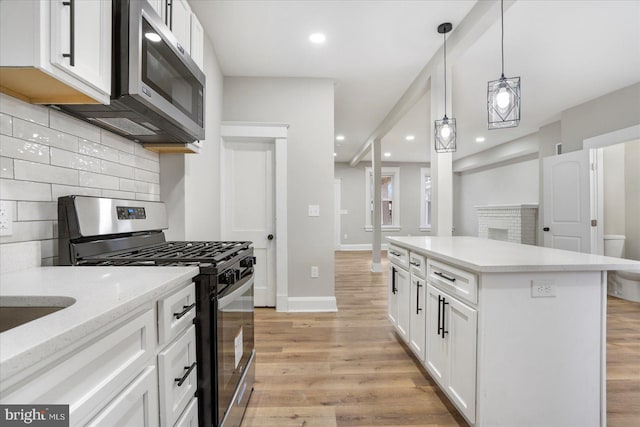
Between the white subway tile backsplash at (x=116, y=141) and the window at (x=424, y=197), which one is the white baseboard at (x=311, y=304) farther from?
the window at (x=424, y=197)

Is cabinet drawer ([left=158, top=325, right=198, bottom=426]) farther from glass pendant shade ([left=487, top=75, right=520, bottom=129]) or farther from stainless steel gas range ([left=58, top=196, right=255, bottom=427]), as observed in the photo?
glass pendant shade ([left=487, top=75, right=520, bottom=129])

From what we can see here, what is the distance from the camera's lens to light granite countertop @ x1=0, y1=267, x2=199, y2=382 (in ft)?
1.61

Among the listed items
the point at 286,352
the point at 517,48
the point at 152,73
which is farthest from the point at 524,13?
the point at 286,352

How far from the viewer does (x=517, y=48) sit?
9.19ft

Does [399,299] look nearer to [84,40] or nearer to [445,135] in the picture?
[445,135]

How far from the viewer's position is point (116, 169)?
1.62 meters

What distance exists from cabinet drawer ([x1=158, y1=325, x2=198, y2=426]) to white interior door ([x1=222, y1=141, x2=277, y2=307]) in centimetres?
223

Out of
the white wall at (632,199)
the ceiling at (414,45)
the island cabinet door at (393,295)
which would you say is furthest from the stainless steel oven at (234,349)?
the white wall at (632,199)

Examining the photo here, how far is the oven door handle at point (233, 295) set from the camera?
49.1 inches

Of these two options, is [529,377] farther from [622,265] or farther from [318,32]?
[318,32]

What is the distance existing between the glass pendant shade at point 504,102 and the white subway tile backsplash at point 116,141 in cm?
234

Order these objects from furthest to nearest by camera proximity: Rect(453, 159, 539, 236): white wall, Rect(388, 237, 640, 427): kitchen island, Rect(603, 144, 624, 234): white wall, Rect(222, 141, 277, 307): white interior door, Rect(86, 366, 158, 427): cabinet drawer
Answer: Rect(453, 159, 539, 236): white wall < Rect(603, 144, 624, 234): white wall < Rect(222, 141, 277, 307): white interior door < Rect(388, 237, 640, 427): kitchen island < Rect(86, 366, 158, 427): cabinet drawer

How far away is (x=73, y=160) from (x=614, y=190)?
6138 millimetres

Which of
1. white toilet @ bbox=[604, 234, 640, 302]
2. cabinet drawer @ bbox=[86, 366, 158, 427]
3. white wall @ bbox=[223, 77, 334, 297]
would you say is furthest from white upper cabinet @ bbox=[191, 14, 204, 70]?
white toilet @ bbox=[604, 234, 640, 302]
